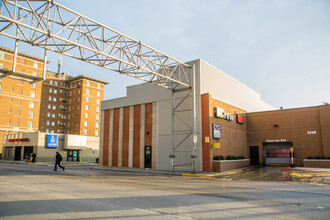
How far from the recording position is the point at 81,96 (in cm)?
8238

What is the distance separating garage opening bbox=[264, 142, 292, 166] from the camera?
3005 cm

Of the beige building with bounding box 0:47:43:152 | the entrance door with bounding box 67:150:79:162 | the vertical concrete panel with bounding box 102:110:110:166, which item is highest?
the beige building with bounding box 0:47:43:152

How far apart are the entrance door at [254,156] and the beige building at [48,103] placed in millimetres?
33142

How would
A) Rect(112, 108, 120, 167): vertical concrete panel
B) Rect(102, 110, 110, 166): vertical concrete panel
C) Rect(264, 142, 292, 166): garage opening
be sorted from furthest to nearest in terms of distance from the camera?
Rect(102, 110, 110, 166): vertical concrete panel, Rect(112, 108, 120, 167): vertical concrete panel, Rect(264, 142, 292, 166): garage opening

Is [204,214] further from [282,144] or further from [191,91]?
[282,144]

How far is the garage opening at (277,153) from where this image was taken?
3005 cm

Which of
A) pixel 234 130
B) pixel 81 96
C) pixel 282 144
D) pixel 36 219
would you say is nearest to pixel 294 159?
pixel 282 144

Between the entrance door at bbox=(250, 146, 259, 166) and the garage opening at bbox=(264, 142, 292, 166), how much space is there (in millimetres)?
1013

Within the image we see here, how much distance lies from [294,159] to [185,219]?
26796 mm

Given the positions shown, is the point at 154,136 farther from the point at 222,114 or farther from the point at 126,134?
the point at 222,114

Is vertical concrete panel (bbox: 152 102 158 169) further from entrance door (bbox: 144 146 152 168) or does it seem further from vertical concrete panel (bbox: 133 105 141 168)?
vertical concrete panel (bbox: 133 105 141 168)

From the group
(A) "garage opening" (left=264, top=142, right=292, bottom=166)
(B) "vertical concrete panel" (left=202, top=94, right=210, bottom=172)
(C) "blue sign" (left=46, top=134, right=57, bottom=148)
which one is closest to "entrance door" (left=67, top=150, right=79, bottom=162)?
(C) "blue sign" (left=46, top=134, right=57, bottom=148)

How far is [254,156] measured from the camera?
31625 millimetres

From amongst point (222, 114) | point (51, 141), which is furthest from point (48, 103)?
point (222, 114)
